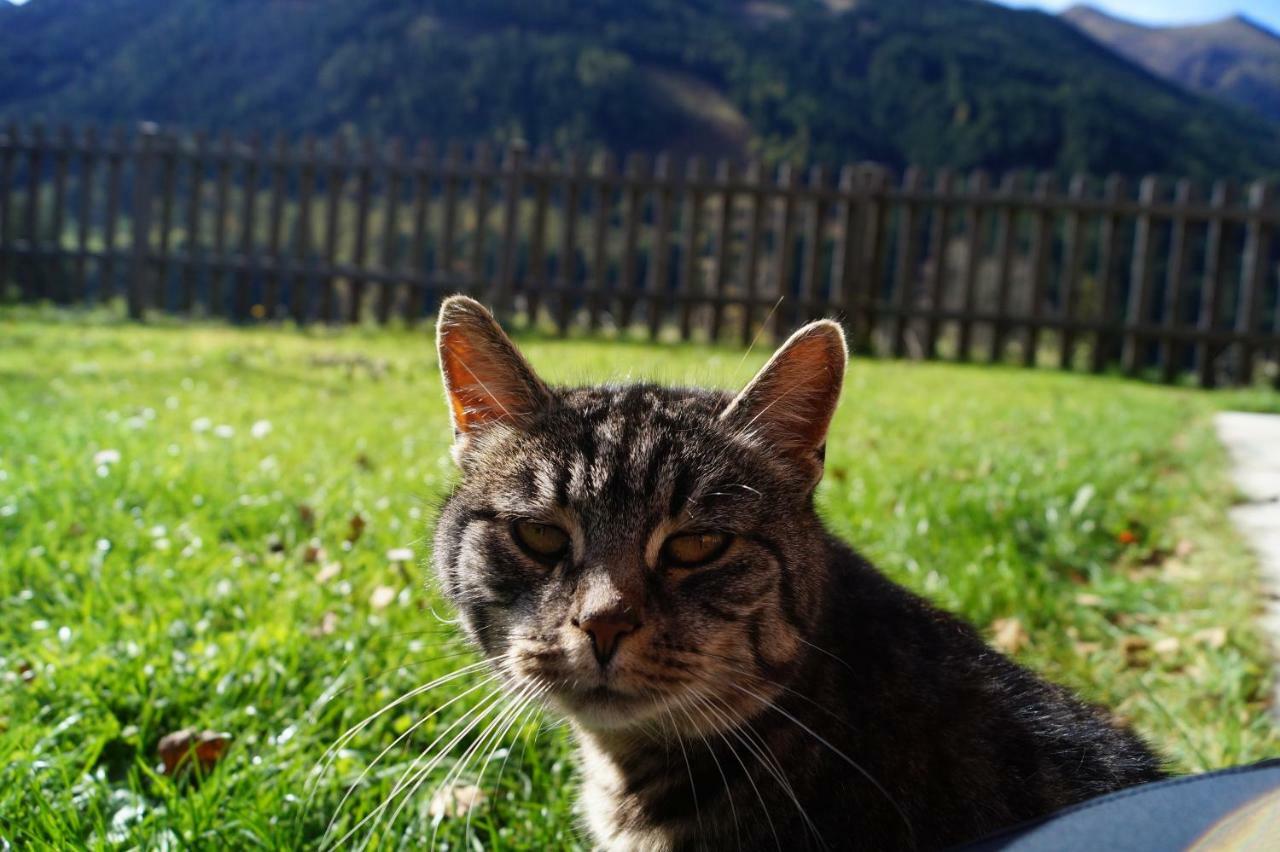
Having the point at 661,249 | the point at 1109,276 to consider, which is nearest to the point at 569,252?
the point at 661,249

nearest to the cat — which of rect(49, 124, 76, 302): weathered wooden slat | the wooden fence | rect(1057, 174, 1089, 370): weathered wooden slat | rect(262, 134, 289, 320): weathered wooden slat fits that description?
the wooden fence

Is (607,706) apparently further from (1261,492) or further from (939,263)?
(939,263)

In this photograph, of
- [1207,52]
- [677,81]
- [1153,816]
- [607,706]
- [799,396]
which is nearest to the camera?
[1153,816]

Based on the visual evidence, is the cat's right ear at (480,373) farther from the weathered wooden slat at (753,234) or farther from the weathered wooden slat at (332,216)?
the weathered wooden slat at (332,216)

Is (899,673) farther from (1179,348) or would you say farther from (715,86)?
(715,86)

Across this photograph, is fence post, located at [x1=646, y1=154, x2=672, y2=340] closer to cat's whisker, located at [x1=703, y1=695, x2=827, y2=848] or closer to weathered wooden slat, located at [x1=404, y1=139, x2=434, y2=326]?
weathered wooden slat, located at [x1=404, y1=139, x2=434, y2=326]

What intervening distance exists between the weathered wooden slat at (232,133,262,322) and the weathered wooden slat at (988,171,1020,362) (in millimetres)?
9547

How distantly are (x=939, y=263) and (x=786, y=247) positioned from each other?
1.89 meters

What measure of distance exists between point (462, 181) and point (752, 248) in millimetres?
3911

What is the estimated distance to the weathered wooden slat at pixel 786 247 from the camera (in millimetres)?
11766

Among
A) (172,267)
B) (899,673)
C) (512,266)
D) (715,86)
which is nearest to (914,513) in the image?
(899,673)

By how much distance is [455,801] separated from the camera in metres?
2.04

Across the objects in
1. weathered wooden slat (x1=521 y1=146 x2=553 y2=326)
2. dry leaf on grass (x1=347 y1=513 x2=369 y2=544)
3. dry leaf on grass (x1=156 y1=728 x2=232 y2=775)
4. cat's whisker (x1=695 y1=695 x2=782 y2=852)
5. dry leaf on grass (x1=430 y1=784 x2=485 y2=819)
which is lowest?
dry leaf on grass (x1=430 y1=784 x2=485 y2=819)

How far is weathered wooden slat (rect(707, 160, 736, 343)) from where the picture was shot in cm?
1183
